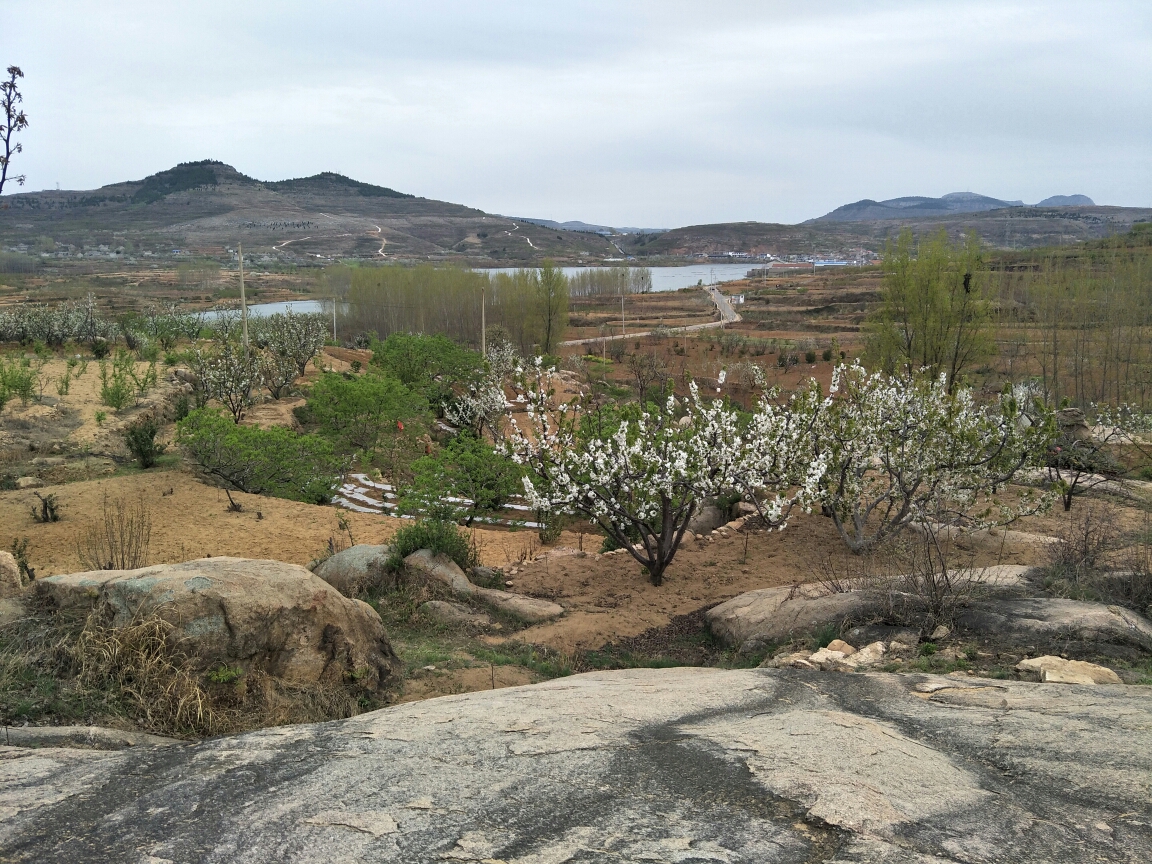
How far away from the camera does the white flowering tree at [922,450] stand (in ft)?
30.4

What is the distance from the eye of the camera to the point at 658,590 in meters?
9.96

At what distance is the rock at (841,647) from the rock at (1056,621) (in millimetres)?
956

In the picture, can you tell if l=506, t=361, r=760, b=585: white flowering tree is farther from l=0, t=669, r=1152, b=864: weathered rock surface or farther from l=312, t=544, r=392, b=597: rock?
l=0, t=669, r=1152, b=864: weathered rock surface

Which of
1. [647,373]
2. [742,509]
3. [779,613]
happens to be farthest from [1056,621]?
[647,373]

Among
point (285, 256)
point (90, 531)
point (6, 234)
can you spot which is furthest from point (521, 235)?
point (90, 531)

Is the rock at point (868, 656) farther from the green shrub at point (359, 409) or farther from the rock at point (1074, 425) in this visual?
the green shrub at point (359, 409)

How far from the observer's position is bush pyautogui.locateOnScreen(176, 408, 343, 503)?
14.4 m

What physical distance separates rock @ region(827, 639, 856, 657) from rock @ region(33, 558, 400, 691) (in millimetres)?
3641

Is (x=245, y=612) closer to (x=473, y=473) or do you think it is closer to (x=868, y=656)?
(x=868, y=656)

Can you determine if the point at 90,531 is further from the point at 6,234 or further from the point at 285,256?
the point at 6,234

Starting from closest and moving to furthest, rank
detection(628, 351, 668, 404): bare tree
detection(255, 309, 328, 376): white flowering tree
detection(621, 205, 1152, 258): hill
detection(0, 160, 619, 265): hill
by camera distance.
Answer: detection(628, 351, 668, 404): bare tree
detection(255, 309, 328, 376): white flowering tree
detection(0, 160, 619, 265): hill
detection(621, 205, 1152, 258): hill

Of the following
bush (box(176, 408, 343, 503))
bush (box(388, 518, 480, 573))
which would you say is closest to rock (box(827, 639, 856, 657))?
bush (box(388, 518, 480, 573))

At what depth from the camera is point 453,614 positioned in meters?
8.78

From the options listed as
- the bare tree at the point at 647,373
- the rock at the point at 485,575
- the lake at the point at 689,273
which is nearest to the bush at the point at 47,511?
the rock at the point at 485,575
